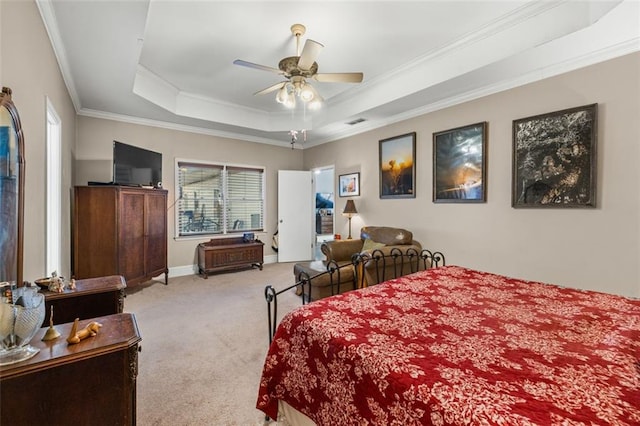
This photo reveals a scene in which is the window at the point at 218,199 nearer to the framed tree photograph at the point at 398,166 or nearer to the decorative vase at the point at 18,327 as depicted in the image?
the framed tree photograph at the point at 398,166

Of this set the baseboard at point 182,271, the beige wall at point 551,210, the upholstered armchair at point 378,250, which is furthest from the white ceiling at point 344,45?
the baseboard at point 182,271

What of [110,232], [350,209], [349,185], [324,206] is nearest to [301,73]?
[350,209]

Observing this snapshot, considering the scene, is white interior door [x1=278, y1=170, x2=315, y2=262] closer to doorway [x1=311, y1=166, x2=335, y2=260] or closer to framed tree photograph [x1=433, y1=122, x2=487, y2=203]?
doorway [x1=311, y1=166, x2=335, y2=260]

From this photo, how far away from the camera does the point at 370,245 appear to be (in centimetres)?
424

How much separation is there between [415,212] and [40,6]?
173 inches

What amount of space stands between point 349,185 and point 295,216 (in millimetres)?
1455

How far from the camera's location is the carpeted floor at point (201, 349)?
1805 millimetres

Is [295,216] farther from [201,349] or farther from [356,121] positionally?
[201,349]

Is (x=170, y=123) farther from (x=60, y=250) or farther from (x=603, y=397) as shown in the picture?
(x=603, y=397)

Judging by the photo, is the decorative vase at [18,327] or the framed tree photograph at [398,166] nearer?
the decorative vase at [18,327]

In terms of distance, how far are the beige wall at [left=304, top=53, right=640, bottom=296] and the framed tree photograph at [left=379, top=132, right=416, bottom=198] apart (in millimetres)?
114

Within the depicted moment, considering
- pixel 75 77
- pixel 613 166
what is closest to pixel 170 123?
pixel 75 77

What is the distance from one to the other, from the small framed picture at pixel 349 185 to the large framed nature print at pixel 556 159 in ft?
8.57

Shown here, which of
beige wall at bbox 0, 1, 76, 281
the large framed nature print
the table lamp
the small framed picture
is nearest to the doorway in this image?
the small framed picture
